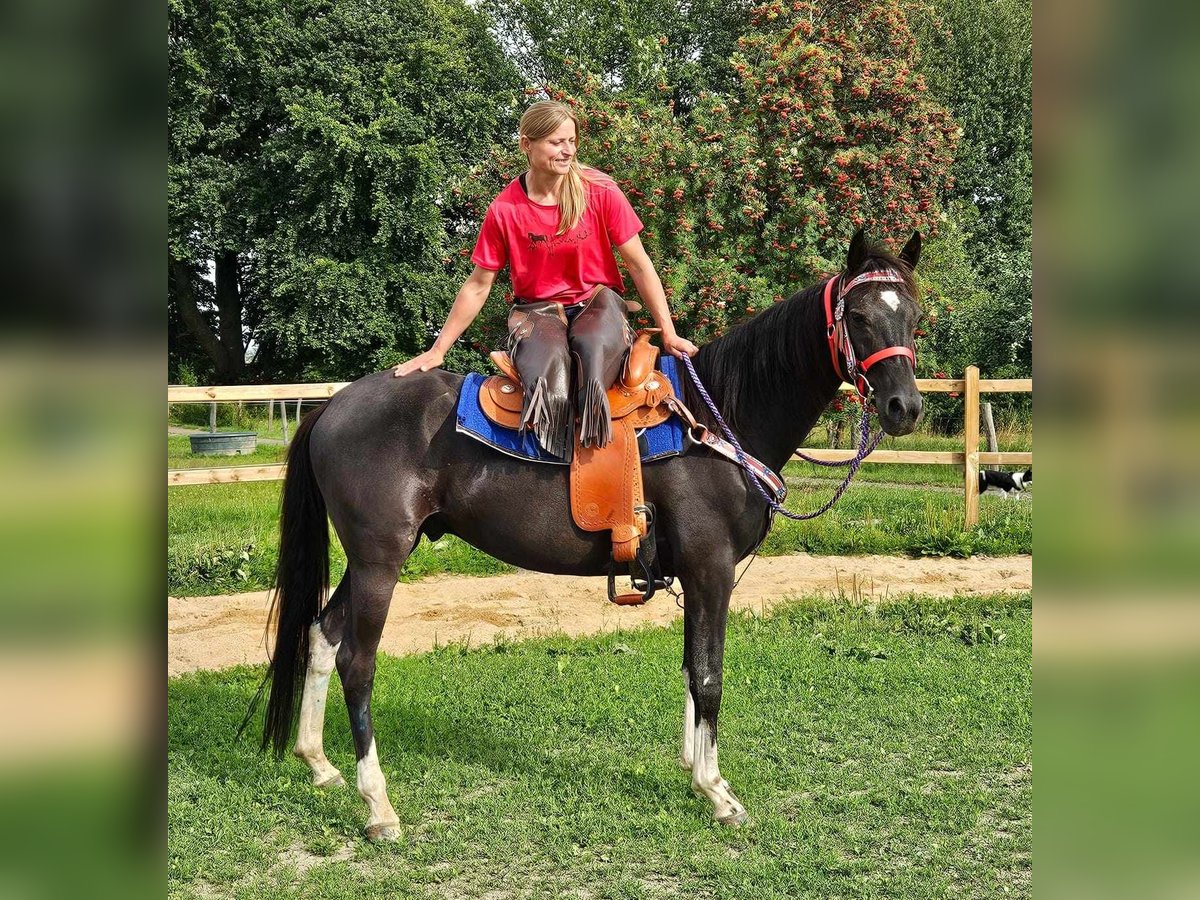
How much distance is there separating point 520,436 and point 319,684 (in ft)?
4.97

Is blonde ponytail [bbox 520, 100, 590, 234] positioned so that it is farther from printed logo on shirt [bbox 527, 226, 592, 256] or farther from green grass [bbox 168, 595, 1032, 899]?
green grass [bbox 168, 595, 1032, 899]

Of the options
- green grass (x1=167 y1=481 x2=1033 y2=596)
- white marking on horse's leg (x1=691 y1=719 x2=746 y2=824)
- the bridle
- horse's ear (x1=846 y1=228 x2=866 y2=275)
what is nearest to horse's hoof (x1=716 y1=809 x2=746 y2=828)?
white marking on horse's leg (x1=691 y1=719 x2=746 y2=824)

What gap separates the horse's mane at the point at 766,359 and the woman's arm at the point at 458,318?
3.33 feet

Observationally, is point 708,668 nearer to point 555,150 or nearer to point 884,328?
point 884,328

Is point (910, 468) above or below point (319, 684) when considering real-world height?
above

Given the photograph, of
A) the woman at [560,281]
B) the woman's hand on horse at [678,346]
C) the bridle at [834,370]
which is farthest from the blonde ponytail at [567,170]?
the bridle at [834,370]

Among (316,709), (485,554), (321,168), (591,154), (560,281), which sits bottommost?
(316,709)

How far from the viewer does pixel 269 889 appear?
333 centimetres

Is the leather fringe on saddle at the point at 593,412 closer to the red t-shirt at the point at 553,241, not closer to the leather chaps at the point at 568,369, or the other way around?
the leather chaps at the point at 568,369

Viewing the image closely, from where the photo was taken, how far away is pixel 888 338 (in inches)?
135

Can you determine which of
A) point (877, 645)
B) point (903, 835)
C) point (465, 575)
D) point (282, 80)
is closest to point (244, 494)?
point (465, 575)

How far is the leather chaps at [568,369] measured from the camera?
12.2 ft

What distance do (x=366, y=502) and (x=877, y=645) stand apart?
3844 mm
